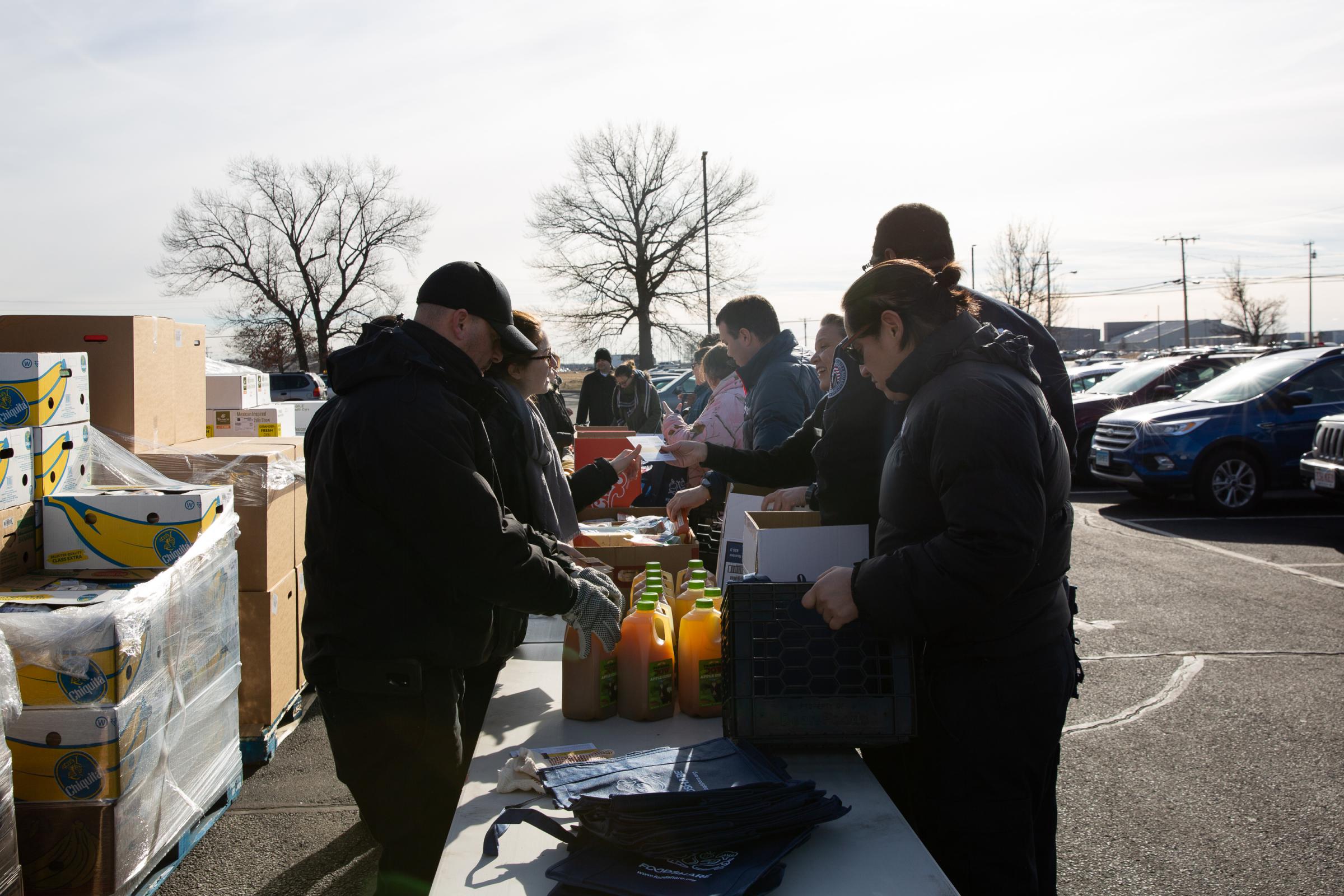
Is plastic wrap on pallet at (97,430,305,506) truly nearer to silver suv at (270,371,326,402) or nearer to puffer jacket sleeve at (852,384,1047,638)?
puffer jacket sleeve at (852,384,1047,638)

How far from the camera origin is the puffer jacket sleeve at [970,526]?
180 cm

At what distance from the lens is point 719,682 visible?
249 cm

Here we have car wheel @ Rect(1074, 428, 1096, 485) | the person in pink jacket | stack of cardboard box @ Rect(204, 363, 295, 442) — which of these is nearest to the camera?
the person in pink jacket

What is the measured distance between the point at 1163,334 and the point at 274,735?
114 m

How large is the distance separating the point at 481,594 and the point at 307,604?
0.52 m

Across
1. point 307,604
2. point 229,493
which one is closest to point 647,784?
point 307,604

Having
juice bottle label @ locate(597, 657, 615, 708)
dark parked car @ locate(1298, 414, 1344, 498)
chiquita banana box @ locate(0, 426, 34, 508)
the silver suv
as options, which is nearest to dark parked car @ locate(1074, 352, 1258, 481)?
dark parked car @ locate(1298, 414, 1344, 498)

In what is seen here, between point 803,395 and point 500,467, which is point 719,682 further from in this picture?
point 803,395

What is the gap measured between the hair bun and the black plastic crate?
2.44ft

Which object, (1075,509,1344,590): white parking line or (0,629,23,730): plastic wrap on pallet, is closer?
(0,629,23,730): plastic wrap on pallet

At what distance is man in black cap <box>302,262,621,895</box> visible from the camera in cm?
217

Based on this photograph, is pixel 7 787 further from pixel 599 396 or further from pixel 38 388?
pixel 599 396

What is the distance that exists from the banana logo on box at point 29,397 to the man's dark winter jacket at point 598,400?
9.51m

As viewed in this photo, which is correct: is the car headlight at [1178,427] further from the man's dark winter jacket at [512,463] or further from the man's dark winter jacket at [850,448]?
the man's dark winter jacket at [512,463]
